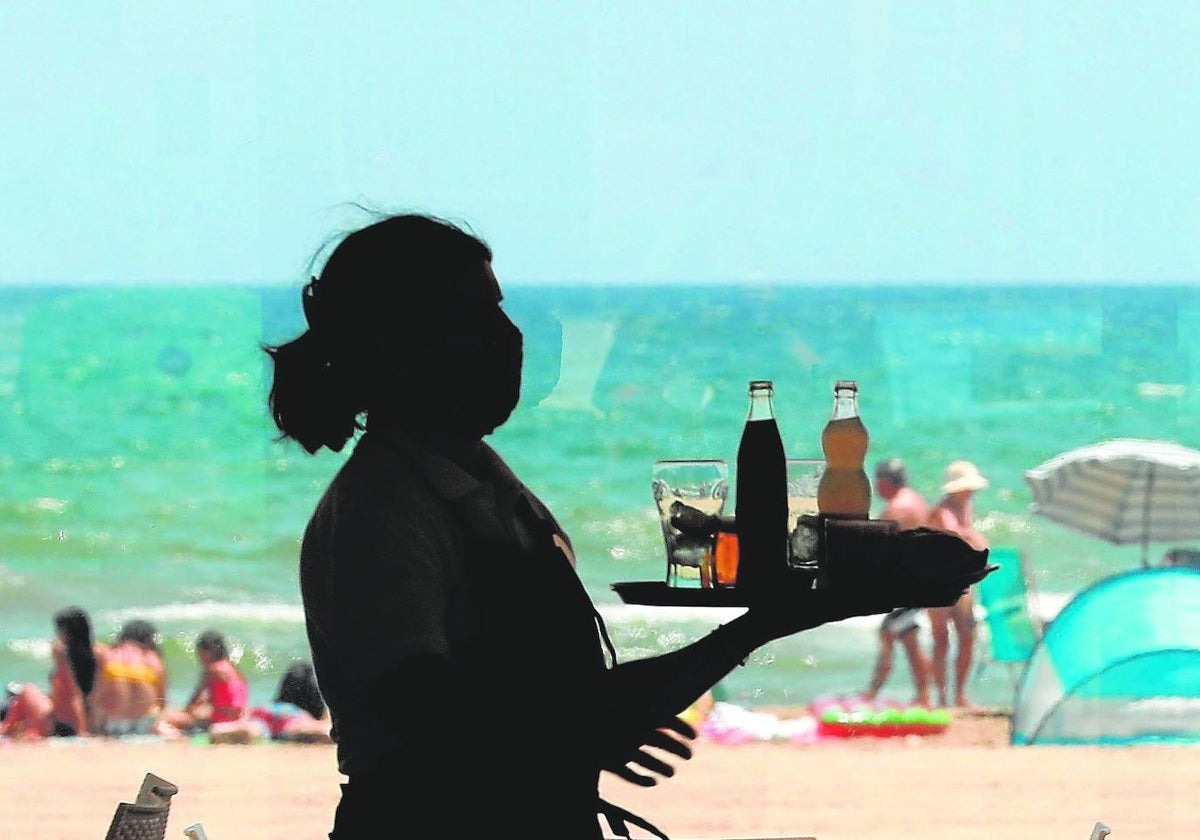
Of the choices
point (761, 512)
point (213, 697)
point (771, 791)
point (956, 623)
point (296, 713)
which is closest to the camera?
point (761, 512)

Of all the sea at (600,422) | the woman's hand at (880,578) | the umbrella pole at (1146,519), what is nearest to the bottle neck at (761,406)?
the woman's hand at (880,578)

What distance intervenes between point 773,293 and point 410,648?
13.4m

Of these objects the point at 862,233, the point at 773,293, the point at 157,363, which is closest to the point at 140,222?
the point at 157,363

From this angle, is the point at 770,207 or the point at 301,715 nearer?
the point at 301,715

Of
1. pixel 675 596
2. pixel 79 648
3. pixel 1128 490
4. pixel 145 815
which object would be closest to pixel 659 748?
pixel 675 596

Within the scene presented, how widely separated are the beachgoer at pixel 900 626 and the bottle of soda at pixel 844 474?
6.08 m

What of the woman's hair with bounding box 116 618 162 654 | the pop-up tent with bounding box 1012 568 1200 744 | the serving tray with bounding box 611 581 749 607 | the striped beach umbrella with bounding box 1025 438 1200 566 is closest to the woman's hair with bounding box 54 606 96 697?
the woman's hair with bounding box 116 618 162 654

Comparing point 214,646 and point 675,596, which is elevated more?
point 675,596

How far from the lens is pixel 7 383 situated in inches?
478

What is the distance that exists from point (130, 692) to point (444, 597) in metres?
6.38

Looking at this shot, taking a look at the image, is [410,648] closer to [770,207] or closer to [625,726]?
[625,726]

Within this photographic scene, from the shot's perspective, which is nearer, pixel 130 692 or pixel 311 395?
pixel 311 395

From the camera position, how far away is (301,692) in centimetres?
757

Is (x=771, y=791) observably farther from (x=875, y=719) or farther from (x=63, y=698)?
(x=63, y=698)
